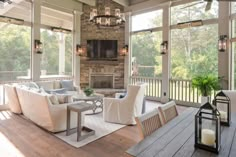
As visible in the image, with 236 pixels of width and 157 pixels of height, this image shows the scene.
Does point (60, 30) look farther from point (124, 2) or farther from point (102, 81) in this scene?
point (124, 2)

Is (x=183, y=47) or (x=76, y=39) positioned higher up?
(x=76, y=39)

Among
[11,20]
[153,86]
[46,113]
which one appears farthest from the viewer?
[153,86]

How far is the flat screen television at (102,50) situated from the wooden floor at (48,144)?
444 centimetres

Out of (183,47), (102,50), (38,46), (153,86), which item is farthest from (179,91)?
(38,46)

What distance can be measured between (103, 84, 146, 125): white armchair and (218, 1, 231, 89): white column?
2803 mm

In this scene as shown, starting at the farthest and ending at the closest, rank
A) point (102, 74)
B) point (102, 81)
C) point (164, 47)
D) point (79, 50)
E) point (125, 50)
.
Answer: point (102, 81)
point (102, 74)
point (125, 50)
point (79, 50)
point (164, 47)

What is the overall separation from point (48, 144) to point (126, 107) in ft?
6.19

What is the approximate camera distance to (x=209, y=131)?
144 centimetres

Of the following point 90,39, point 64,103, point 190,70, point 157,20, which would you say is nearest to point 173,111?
point 64,103

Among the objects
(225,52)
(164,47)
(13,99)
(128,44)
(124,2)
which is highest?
(124,2)

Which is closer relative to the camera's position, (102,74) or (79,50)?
(79,50)

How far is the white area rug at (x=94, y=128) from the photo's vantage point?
346 centimetres

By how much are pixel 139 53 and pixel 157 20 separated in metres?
1.53

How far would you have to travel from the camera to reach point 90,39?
8141mm
